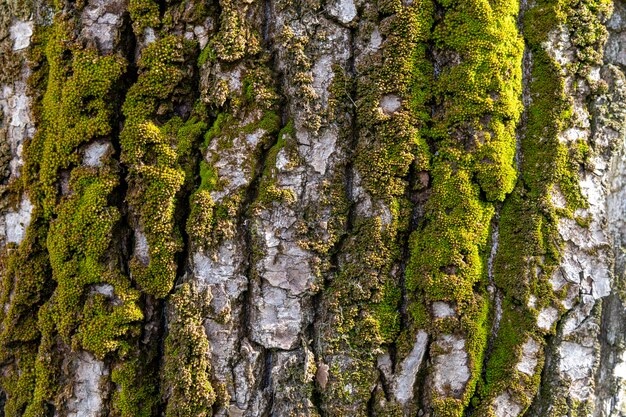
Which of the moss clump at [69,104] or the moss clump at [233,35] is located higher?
the moss clump at [233,35]

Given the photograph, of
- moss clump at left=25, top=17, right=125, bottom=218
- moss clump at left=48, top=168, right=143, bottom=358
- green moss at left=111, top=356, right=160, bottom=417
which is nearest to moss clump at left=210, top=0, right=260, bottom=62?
moss clump at left=25, top=17, right=125, bottom=218

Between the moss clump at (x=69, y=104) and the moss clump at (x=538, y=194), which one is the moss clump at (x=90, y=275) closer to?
the moss clump at (x=69, y=104)

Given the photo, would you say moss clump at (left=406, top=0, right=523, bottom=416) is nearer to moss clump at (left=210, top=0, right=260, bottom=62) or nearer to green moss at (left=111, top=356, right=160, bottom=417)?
moss clump at (left=210, top=0, right=260, bottom=62)

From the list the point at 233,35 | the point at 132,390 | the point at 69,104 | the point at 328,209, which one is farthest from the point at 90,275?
the point at 233,35

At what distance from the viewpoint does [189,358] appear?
84.8 inches

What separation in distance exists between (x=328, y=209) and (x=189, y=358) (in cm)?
95

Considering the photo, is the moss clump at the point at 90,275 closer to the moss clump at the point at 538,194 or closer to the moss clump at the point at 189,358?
the moss clump at the point at 189,358

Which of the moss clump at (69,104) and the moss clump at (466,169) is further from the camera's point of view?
the moss clump at (69,104)

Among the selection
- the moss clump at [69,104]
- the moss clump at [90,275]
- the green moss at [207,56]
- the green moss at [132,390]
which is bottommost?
the green moss at [132,390]

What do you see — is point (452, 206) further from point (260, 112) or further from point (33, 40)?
point (33, 40)

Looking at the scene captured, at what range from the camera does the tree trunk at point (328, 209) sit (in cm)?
212

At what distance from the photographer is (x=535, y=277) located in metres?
2.12

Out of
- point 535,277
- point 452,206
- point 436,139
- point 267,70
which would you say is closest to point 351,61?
point 267,70

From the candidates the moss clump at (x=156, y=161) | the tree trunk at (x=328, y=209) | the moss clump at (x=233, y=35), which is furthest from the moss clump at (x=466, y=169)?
the moss clump at (x=156, y=161)
